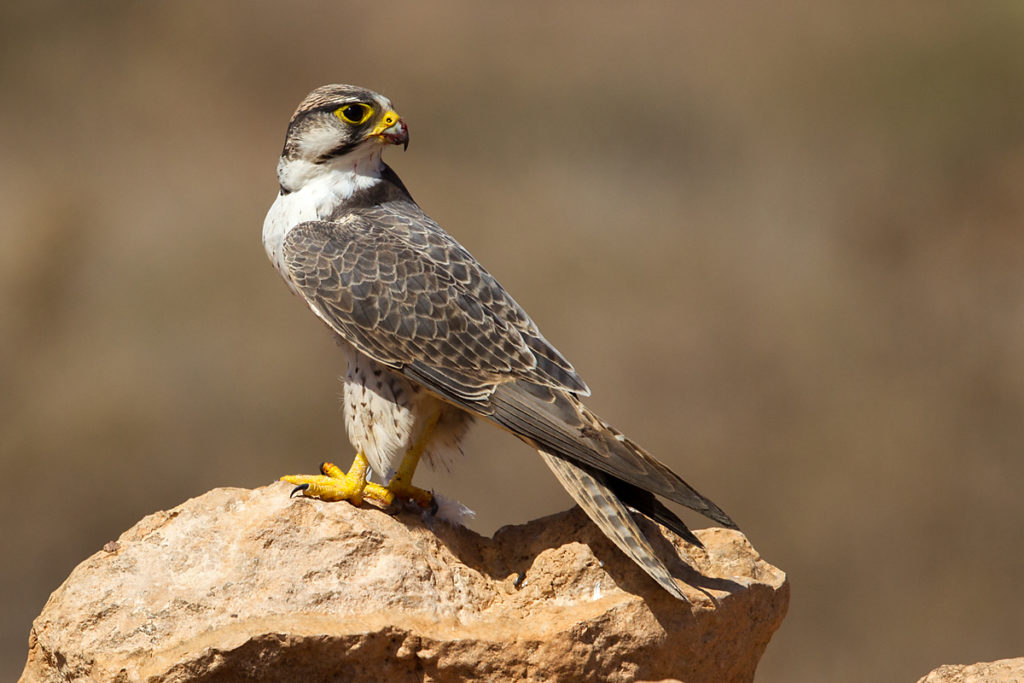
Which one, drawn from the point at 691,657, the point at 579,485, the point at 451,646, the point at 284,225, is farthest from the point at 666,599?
the point at 284,225

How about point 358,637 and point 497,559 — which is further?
point 497,559

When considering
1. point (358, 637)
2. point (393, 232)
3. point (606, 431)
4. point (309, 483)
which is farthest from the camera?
point (393, 232)

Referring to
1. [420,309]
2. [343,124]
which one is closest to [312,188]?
[343,124]

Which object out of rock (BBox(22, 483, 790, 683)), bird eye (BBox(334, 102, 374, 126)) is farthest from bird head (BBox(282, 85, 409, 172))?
rock (BBox(22, 483, 790, 683))

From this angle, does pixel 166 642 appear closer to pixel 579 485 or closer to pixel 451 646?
pixel 451 646

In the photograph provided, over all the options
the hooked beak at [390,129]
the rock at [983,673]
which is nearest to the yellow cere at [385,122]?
the hooked beak at [390,129]

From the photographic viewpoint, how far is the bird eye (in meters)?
3.93

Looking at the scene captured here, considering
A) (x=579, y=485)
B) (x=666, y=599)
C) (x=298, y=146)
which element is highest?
(x=298, y=146)

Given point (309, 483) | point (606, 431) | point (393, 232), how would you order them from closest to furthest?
point (606, 431) < point (309, 483) < point (393, 232)

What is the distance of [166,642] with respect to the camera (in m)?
3.25

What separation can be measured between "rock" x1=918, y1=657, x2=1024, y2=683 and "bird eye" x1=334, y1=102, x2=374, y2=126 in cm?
269

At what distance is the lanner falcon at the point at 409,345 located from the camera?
134 inches

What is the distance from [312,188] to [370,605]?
1.60m

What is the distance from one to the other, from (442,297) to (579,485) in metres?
0.84
